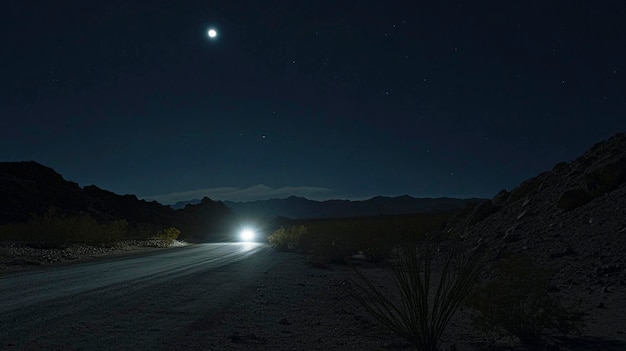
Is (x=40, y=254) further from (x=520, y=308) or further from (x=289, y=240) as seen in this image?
(x=520, y=308)

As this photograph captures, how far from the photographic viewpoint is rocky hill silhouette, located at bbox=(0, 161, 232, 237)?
71250mm

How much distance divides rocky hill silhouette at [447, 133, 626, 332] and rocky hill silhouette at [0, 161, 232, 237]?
41688 millimetres

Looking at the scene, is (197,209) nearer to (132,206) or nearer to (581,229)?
(132,206)

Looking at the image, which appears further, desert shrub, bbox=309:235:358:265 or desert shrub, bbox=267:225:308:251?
desert shrub, bbox=267:225:308:251

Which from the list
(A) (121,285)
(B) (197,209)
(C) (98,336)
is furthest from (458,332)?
(B) (197,209)

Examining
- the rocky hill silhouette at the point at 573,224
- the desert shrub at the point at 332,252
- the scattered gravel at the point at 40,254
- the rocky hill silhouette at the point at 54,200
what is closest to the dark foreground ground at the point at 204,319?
the rocky hill silhouette at the point at 573,224

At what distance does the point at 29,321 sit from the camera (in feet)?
27.8

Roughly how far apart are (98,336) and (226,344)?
1900 mm

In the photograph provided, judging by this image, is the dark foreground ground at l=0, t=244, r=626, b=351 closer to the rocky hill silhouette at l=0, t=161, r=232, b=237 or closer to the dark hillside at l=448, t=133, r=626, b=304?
the dark hillside at l=448, t=133, r=626, b=304

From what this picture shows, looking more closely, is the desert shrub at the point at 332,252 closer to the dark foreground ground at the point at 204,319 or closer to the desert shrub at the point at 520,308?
the dark foreground ground at the point at 204,319

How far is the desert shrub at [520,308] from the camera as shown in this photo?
731cm

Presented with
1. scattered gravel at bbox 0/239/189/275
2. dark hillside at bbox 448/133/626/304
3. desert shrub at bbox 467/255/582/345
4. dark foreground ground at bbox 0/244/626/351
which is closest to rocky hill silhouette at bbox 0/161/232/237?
scattered gravel at bbox 0/239/189/275

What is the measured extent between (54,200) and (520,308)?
8298cm

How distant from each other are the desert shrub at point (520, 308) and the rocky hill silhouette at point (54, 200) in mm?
49044
